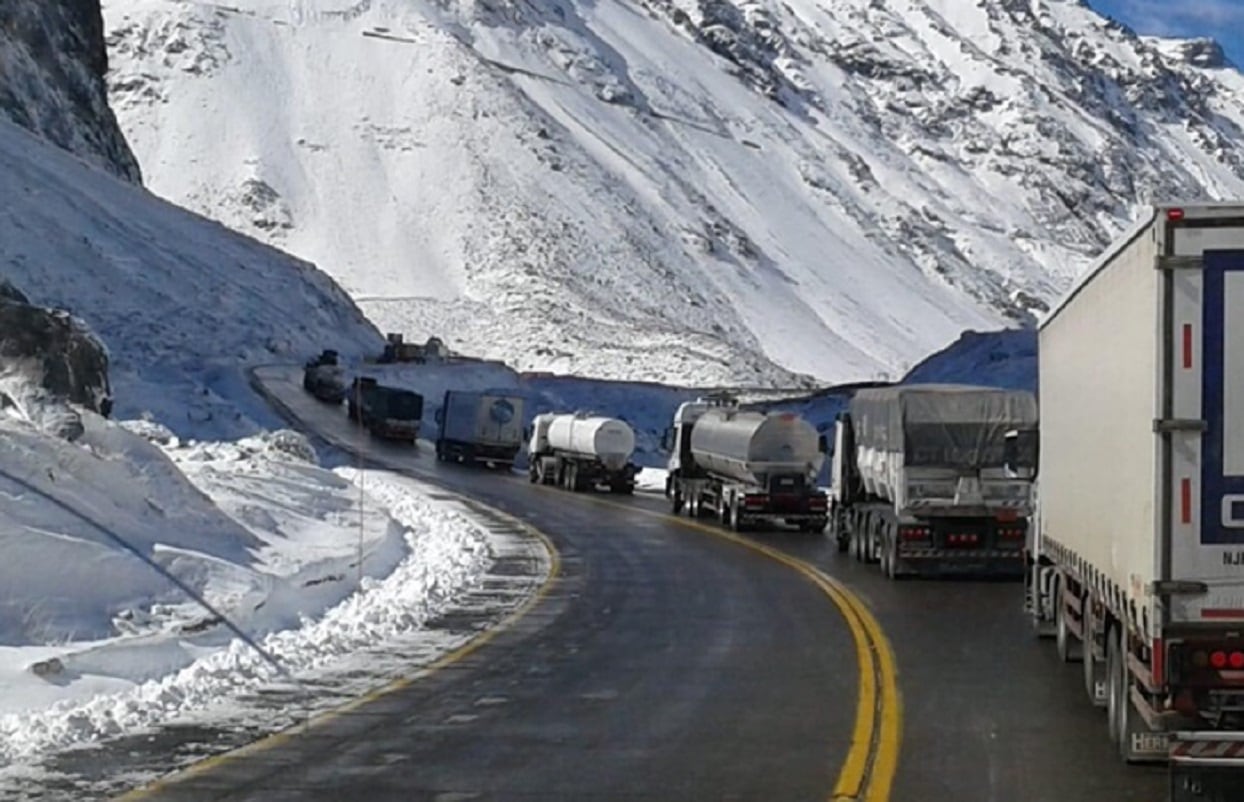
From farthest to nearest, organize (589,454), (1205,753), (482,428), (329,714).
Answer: (482,428)
(589,454)
(329,714)
(1205,753)

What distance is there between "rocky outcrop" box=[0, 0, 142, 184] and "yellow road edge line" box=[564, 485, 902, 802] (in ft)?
299

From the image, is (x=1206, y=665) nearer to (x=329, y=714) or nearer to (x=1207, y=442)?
(x=1207, y=442)

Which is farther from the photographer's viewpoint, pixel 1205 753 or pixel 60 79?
pixel 60 79

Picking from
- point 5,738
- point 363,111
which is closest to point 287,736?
point 5,738

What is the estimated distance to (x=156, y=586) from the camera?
779 inches

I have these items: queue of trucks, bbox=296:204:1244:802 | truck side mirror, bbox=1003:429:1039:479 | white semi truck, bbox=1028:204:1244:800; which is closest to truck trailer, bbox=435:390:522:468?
queue of trucks, bbox=296:204:1244:802

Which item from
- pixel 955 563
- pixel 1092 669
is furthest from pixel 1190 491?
pixel 955 563

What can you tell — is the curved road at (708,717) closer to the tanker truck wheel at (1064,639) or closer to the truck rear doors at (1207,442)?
the tanker truck wheel at (1064,639)

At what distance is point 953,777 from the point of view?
1206 centimetres

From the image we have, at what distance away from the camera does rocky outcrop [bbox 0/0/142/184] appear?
110688mm

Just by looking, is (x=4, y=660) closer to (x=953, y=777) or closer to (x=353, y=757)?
(x=353, y=757)

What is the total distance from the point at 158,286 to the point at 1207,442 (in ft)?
282

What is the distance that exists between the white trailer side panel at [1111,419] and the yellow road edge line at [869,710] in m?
1.81

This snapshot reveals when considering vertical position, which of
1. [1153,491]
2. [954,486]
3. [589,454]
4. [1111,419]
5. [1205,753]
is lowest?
[1205,753]
